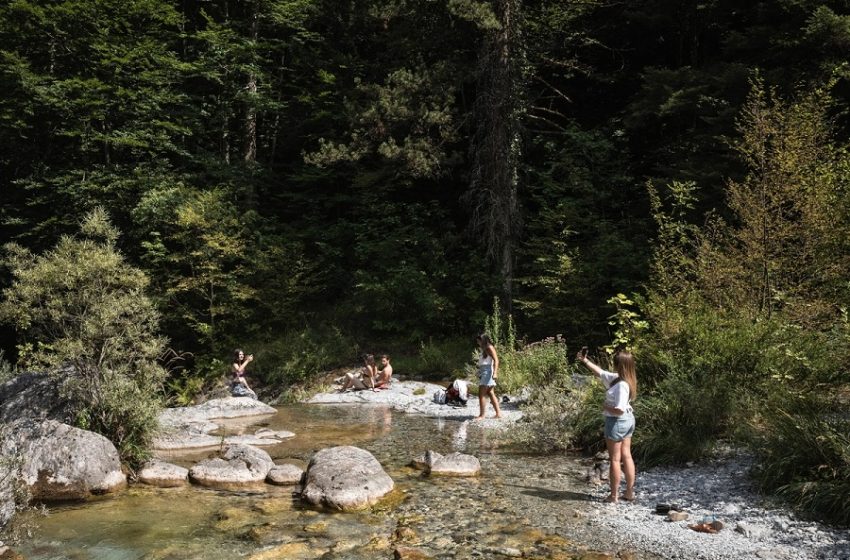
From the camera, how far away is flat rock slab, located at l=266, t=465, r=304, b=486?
7781mm

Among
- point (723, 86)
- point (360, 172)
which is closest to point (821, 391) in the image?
point (723, 86)

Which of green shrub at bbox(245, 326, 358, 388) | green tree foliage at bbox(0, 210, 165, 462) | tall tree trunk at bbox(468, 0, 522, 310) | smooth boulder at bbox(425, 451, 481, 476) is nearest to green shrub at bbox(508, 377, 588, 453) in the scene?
smooth boulder at bbox(425, 451, 481, 476)

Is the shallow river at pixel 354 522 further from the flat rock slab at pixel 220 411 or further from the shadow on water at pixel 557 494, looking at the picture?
the flat rock slab at pixel 220 411

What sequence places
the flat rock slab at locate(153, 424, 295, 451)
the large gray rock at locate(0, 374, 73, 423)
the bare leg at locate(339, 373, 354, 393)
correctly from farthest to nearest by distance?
the bare leg at locate(339, 373, 354, 393) < the flat rock slab at locate(153, 424, 295, 451) < the large gray rock at locate(0, 374, 73, 423)

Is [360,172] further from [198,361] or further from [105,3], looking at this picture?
[105,3]

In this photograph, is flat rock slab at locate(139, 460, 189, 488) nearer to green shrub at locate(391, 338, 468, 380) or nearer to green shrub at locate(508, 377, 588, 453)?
green shrub at locate(508, 377, 588, 453)

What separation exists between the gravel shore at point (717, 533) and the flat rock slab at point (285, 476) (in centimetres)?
362

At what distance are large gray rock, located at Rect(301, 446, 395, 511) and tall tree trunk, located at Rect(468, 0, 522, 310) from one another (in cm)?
1138

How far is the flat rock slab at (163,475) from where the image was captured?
7.81m

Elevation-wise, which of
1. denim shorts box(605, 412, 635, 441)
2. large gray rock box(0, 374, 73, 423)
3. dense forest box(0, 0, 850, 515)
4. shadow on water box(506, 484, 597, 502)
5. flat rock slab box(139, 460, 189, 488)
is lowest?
flat rock slab box(139, 460, 189, 488)

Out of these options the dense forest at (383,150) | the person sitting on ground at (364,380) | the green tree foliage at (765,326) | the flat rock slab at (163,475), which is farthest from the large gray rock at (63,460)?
the dense forest at (383,150)

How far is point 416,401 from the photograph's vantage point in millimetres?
13820

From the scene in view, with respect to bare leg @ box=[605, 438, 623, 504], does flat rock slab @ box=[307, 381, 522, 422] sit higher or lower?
lower

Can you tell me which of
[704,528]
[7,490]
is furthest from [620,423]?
[7,490]
